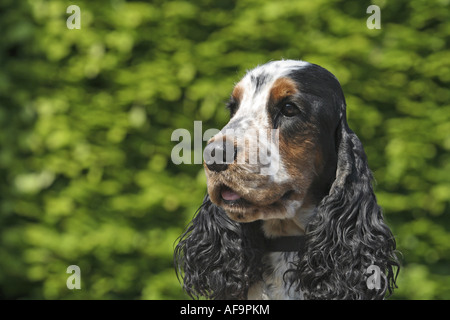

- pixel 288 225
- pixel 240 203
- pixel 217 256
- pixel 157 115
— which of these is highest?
pixel 157 115

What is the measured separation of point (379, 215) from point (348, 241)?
0.71 feet

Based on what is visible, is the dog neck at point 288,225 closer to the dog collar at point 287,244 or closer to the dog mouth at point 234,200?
the dog collar at point 287,244

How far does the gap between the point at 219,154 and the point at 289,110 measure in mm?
454

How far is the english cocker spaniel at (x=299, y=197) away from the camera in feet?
8.64

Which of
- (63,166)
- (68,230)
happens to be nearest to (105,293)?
(68,230)

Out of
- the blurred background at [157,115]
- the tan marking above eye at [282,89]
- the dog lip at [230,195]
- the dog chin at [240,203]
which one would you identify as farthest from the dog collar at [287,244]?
the blurred background at [157,115]

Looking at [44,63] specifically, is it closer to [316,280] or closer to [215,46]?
[215,46]

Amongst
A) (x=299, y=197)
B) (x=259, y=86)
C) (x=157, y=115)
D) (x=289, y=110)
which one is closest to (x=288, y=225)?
(x=299, y=197)

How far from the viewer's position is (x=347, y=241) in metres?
2.84

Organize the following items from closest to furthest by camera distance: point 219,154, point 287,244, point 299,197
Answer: point 219,154, point 299,197, point 287,244

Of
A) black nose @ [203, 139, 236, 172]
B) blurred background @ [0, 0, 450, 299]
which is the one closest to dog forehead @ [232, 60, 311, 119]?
black nose @ [203, 139, 236, 172]

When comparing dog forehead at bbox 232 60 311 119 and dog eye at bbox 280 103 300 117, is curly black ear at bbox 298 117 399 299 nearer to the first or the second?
dog eye at bbox 280 103 300 117

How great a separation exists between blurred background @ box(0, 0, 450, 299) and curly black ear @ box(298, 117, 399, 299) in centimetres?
250

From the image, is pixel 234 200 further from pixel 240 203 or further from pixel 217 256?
pixel 217 256
